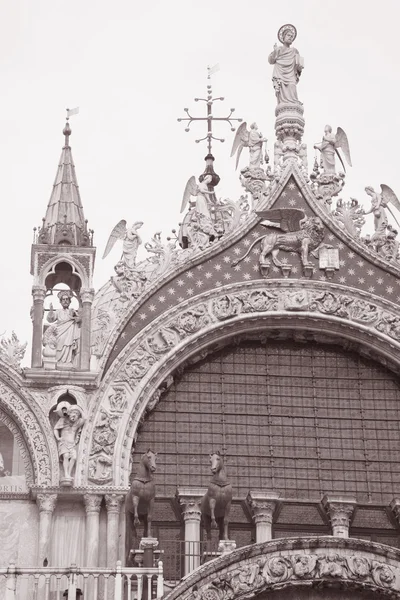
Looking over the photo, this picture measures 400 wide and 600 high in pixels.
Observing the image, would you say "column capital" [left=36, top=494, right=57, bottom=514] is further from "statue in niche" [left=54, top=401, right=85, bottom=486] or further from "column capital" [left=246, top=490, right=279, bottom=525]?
"column capital" [left=246, top=490, right=279, bottom=525]

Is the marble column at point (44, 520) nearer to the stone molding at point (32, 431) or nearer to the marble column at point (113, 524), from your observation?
the stone molding at point (32, 431)

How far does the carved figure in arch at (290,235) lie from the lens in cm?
2570

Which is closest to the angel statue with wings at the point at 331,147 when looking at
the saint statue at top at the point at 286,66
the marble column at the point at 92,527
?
the saint statue at top at the point at 286,66


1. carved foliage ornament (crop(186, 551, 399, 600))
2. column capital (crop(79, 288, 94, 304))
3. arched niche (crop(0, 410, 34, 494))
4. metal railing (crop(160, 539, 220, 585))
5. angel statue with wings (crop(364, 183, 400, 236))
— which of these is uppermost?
angel statue with wings (crop(364, 183, 400, 236))

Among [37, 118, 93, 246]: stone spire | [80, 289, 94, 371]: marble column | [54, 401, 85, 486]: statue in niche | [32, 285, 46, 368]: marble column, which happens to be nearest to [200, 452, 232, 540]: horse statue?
[54, 401, 85, 486]: statue in niche

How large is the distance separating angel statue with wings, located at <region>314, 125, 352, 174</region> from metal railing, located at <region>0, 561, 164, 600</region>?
7.78 metres

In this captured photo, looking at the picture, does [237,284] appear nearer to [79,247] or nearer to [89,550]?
[79,247]

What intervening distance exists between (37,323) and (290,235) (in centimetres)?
425

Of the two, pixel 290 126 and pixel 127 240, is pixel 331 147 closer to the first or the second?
pixel 290 126

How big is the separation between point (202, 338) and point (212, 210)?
2.26 metres

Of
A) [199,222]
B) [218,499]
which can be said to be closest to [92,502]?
[218,499]

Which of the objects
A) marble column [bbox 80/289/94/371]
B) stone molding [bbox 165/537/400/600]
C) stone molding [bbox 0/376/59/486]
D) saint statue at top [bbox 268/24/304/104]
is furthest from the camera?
saint statue at top [bbox 268/24/304/104]

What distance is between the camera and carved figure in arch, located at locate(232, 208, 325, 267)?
25703mm

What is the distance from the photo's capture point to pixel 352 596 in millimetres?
22094
